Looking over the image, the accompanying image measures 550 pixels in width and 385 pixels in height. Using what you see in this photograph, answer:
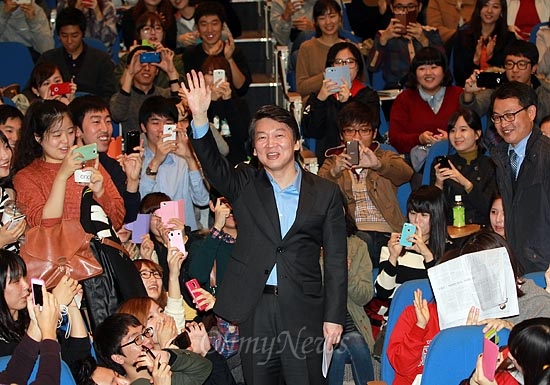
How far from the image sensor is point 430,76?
7504mm

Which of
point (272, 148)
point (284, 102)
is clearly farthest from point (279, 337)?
point (284, 102)

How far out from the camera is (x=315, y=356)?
15.0 ft

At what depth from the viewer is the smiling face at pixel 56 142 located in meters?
5.25

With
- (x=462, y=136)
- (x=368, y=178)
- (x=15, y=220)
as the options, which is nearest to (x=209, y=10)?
(x=368, y=178)

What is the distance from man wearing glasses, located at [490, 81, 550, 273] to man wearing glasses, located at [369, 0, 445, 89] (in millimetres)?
2855

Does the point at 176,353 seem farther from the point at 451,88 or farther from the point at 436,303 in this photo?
the point at 451,88

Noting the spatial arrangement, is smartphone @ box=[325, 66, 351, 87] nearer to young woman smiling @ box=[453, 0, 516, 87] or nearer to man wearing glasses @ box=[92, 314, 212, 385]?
young woman smiling @ box=[453, 0, 516, 87]

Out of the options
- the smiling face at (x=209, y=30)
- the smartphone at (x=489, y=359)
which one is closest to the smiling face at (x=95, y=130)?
the smiling face at (x=209, y=30)

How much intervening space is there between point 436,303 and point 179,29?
16.6 ft

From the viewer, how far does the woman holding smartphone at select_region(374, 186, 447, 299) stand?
18.8 feet

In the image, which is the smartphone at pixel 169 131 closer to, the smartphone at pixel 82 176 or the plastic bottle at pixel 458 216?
the smartphone at pixel 82 176

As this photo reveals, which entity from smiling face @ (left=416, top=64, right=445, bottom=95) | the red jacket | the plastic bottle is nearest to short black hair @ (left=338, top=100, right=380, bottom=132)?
the plastic bottle

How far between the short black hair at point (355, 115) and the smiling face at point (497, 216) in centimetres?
112

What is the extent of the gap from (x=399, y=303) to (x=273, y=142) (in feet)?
3.07
